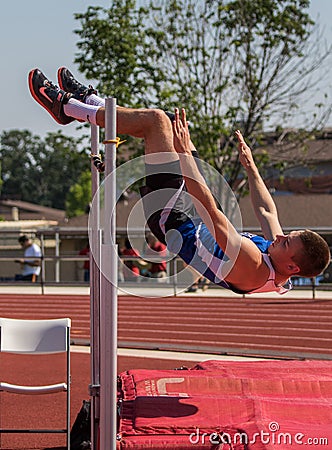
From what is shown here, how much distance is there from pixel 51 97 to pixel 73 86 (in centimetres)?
23

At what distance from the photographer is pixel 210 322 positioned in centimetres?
915

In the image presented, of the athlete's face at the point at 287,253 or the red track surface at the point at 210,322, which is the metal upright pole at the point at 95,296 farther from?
the red track surface at the point at 210,322

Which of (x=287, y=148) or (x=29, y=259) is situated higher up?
(x=287, y=148)

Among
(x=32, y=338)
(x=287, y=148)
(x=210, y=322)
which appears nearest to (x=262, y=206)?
(x=32, y=338)

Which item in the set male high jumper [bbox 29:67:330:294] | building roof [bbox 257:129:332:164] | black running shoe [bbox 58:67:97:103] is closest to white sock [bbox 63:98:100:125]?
male high jumper [bbox 29:67:330:294]

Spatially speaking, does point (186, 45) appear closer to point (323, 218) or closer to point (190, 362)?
point (323, 218)

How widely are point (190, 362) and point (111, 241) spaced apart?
13.0 feet

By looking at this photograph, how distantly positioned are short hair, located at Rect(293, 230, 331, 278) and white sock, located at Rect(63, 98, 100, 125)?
124cm

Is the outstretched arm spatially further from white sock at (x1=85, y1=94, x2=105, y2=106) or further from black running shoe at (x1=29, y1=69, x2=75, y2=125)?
black running shoe at (x1=29, y1=69, x2=75, y2=125)

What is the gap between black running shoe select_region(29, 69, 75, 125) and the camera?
4340 millimetres

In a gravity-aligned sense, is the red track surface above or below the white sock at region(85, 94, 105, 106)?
below

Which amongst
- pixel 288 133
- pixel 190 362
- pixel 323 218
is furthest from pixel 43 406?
pixel 323 218

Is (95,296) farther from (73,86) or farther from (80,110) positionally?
(73,86)

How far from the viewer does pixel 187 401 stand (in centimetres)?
413
